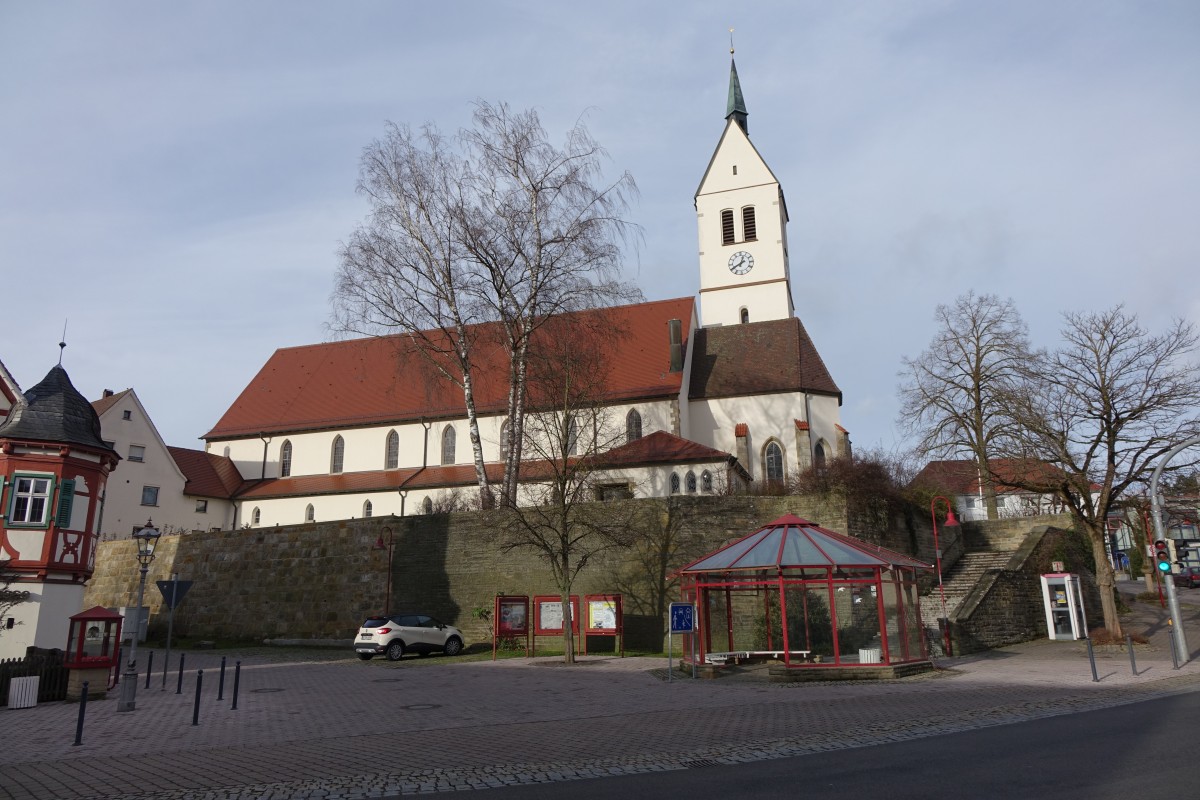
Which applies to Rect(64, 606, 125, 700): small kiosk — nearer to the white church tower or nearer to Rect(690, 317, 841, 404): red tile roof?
Rect(690, 317, 841, 404): red tile roof

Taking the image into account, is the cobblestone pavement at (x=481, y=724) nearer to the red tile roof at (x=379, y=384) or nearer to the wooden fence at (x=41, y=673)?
the wooden fence at (x=41, y=673)

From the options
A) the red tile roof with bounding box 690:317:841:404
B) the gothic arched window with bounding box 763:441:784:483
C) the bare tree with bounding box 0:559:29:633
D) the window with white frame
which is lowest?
the bare tree with bounding box 0:559:29:633

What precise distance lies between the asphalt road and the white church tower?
38.6 meters

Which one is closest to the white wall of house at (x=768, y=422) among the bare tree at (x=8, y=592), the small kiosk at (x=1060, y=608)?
the small kiosk at (x=1060, y=608)

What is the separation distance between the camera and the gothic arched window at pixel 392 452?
41500 mm

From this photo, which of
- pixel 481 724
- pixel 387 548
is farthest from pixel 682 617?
pixel 387 548

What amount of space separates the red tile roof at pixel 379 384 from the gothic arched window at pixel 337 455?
84 centimetres

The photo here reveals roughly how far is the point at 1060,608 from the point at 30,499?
28.2 m

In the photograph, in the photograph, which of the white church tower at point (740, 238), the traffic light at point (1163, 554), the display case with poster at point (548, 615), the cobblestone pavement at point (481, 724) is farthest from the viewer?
the white church tower at point (740, 238)

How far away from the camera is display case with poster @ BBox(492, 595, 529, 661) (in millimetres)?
23844

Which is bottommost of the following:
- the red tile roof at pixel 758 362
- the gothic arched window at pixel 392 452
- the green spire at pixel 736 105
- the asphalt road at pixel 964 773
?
the asphalt road at pixel 964 773

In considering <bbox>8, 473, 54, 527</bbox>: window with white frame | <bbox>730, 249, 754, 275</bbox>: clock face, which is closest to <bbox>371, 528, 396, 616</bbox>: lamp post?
<bbox>8, 473, 54, 527</bbox>: window with white frame

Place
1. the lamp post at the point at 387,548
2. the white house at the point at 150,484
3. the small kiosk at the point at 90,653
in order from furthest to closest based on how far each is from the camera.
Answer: the white house at the point at 150,484, the lamp post at the point at 387,548, the small kiosk at the point at 90,653

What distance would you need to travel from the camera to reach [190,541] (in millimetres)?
31922
